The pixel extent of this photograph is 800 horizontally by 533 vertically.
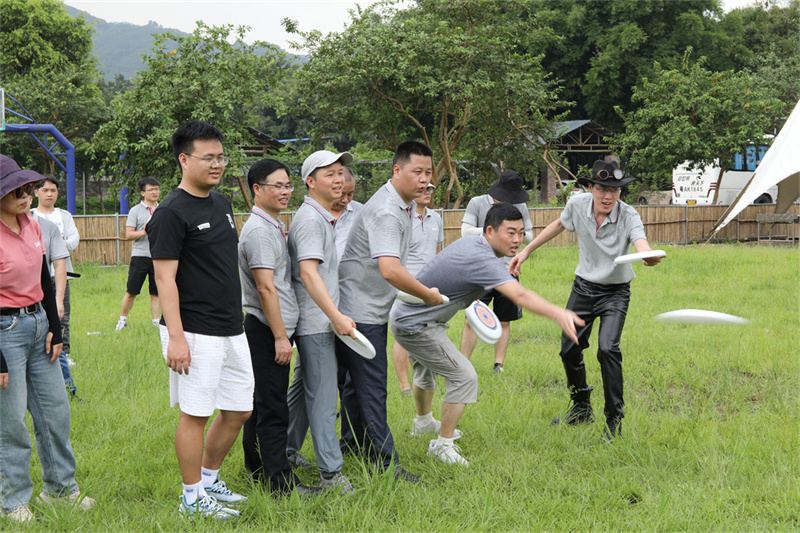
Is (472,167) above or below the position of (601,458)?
above

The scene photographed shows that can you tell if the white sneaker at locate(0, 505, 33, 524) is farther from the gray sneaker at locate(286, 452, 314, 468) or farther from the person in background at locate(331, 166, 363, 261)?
the person in background at locate(331, 166, 363, 261)

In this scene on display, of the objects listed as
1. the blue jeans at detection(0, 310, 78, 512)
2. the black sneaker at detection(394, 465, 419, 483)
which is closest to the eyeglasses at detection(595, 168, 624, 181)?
the black sneaker at detection(394, 465, 419, 483)

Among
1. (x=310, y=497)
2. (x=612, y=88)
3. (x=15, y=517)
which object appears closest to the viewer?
(x=15, y=517)

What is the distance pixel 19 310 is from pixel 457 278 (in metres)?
2.46

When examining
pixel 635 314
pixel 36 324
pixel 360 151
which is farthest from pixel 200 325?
pixel 360 151

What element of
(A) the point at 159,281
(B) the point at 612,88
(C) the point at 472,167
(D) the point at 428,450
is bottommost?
(D) the point at 428,450

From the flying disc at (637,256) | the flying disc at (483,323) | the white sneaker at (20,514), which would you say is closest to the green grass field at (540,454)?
the white sneaker at (20,514)

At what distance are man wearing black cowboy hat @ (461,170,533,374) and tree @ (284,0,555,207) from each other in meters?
13.2

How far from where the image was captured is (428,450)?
4.68 meters

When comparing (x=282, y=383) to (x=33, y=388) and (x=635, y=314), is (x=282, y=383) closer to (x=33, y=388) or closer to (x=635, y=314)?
(x=33, y=388)

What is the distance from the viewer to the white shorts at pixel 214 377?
3.46 metres

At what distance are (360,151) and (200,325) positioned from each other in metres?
25.3

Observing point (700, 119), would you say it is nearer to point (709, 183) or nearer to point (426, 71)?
point (709, 183)

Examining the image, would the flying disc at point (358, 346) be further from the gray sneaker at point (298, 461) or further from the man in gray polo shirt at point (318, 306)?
the gray sneaker at point (298, 461)
